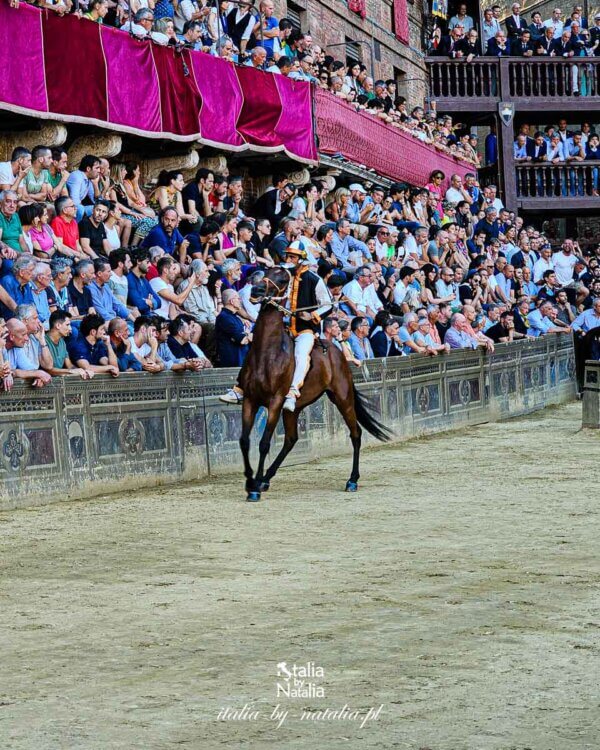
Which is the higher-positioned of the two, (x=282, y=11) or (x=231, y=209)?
(x=282, y=11)

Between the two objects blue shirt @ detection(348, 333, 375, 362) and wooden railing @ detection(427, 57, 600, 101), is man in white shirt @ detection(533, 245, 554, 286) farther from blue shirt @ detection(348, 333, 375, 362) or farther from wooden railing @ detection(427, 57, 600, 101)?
blue shirt @ detection(348, 333, 375, 362)

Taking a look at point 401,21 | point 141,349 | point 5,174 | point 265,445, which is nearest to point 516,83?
point 401,21

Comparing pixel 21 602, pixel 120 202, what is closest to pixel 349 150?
pixel 120 202

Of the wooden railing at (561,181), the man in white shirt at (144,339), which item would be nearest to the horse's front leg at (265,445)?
the man in white shirt at (144,339)

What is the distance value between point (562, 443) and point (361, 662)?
12.1 meters

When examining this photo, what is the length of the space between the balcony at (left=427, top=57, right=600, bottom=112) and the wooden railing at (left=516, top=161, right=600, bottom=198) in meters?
2.02

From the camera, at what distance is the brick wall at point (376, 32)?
30.5 meters

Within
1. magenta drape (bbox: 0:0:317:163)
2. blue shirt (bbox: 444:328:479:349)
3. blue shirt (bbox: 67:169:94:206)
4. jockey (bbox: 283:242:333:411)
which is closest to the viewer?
jockey (bbox: 283:242:333:411)

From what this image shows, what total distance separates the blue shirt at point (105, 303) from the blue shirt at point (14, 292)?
3.98 ft

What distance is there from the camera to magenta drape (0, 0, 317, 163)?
16.4m

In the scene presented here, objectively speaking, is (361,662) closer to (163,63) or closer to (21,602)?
(21,602)

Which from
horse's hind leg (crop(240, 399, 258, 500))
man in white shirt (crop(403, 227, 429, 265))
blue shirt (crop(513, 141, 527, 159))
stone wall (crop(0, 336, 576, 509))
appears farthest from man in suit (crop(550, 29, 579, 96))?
horse's hind leg (crop(240, 399, 258, 500))

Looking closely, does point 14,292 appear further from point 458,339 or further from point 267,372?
point 458,339

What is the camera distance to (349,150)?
1007 inches
